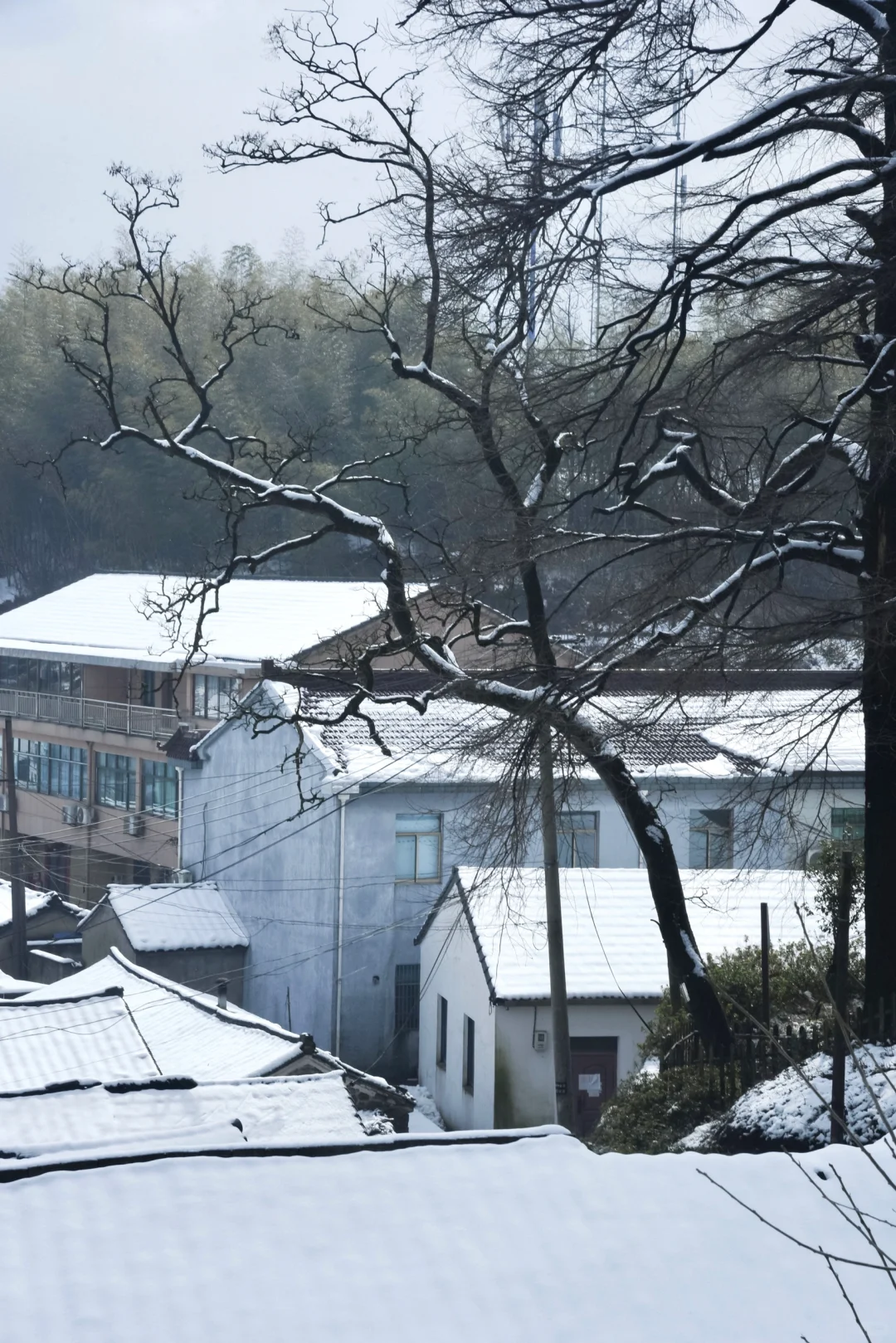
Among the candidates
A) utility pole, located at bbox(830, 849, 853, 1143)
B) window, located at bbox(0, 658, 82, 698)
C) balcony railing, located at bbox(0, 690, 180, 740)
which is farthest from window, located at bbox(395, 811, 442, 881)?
window, located at bbox(0, 658, 82, 698)

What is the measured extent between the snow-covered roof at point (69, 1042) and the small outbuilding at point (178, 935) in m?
7.24

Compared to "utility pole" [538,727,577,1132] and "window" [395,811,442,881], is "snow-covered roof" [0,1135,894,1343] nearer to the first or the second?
"utility pole" [538,727,577,1132]

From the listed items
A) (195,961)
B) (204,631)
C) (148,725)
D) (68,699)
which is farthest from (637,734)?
(68,699)

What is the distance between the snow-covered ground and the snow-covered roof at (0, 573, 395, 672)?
56.7 ft

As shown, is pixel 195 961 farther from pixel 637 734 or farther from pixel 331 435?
pixel 331 435

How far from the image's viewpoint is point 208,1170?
20.3 feet

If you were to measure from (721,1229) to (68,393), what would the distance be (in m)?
51.6

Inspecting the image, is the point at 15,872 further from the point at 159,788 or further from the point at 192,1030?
the point at 192,1030

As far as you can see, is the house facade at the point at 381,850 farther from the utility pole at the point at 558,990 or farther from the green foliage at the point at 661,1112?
the green foliage at the point at 661,1112

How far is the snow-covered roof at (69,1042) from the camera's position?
14.1 meters

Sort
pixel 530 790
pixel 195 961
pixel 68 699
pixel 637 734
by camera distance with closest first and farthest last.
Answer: pixel 637 734 < pixel 530 790 < pixel 195 961 < pixel 68 699

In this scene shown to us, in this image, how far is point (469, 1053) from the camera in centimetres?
1873

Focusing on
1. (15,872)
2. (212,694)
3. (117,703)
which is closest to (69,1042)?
(212,694)

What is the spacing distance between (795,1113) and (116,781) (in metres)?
28.3
